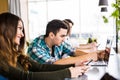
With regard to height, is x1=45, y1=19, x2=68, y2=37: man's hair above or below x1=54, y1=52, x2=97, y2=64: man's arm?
above

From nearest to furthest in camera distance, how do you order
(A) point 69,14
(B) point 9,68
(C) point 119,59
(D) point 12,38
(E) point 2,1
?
1. (B) point 9,68
2. (D) point 12,38
3. (C) point 119,59
4. (E) point 2,1
5. (A) point 69,14

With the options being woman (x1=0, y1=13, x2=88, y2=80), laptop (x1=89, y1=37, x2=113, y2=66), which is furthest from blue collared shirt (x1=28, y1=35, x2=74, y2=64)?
woman (x1=0, y1=13, x2=88, y2=80)

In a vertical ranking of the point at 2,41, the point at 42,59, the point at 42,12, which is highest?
the point at 42,12

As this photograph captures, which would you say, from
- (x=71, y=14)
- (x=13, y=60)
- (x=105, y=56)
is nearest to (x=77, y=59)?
(x=105, y=56)

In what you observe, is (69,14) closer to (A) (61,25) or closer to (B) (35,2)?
(B) (35,2)

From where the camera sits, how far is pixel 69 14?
6.81 m

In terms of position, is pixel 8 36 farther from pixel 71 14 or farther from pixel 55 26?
pixel 71 14

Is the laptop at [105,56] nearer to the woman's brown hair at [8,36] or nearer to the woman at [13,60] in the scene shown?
the woman at [13,60]

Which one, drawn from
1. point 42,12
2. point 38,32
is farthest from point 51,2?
point 38,32

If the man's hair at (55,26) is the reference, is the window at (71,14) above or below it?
above

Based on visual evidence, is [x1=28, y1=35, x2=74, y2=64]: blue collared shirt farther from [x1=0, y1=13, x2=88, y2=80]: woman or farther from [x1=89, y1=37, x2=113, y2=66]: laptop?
[x1=0, y1=13, x2=88, y2=80]: woman

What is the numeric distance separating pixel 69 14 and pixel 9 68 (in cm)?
548

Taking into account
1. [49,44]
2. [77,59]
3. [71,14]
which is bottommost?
[77,59]

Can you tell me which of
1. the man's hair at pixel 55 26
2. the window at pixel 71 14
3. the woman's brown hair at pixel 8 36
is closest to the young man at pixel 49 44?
the man's hair at pixel 55 26
